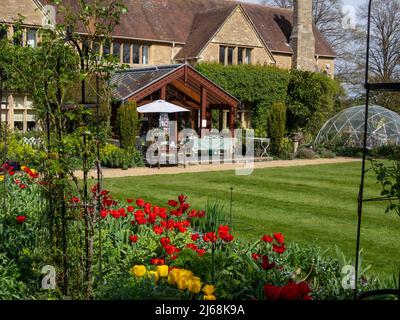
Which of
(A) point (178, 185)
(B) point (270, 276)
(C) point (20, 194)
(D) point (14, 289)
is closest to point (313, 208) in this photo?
(A) point (178, 185)

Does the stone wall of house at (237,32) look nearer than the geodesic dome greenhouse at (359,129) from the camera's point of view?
No

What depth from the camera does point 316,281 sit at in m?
6.31

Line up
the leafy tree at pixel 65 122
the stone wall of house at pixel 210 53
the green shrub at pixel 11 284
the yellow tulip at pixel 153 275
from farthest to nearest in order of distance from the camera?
the stone wall of house at pixel 210 53 < the green shrub at pixel 11 284 < the leafy tree at pixel 65 122 < the yellow tulip at pixel 153 275

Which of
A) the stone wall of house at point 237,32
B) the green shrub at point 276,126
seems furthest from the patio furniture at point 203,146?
the stone wall of house at point 237,32

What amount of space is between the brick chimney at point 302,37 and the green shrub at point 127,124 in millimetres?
19252

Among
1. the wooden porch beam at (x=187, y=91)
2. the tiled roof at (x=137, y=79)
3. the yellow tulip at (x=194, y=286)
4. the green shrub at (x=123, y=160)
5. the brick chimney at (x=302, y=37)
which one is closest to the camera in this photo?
the yellow tulip at (x=194, y=286)

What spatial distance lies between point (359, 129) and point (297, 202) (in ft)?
60.7

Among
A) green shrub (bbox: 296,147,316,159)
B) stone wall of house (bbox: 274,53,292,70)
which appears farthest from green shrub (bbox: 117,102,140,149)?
stone wall of house (bbox: 274,53,292,70)

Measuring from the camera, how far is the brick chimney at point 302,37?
3991 cm

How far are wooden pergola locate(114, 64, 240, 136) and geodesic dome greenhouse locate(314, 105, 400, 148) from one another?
6.34 meters

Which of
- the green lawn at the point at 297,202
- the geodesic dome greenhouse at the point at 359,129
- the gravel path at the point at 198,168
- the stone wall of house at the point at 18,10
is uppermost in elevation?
the stone wall of house at the point at 18,10

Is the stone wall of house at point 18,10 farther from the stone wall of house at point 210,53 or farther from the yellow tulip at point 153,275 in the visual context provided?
the yellow tulip at point 153,275

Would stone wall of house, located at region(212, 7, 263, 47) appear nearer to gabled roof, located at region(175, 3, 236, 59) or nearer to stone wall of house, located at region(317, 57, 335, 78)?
gabled roof, located at region(175, 3, 236, 59)
